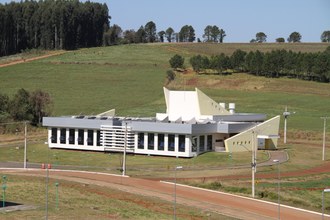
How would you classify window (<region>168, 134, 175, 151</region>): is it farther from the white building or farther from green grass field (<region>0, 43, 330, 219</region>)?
green grass field (<region>0, 43, 330, 219</region>)

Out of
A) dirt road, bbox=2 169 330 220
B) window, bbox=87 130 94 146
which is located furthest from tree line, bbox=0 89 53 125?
dirt road, bbox=2 169 330 220

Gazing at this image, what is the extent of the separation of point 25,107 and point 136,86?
123 feet

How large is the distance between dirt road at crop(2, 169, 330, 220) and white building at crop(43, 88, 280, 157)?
1582cm

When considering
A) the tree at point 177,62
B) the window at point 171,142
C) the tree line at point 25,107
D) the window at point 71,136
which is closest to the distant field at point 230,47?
the tree at point 177,62

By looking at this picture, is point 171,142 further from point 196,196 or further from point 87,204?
point 87,204

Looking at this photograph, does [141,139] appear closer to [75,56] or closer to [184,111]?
[184,111]

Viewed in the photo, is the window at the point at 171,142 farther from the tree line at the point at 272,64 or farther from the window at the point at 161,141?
the tree line at the point at 272,64

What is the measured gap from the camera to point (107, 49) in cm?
18712

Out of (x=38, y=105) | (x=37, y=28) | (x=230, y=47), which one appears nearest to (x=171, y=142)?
(x=38, y=105)

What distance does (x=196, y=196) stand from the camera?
2021 inches

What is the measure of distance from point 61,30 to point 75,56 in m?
21.8

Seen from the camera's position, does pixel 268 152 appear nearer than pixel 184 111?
Yes

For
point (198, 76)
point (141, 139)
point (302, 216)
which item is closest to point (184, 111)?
point (141, 139)

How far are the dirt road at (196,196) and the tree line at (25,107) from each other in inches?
1594
